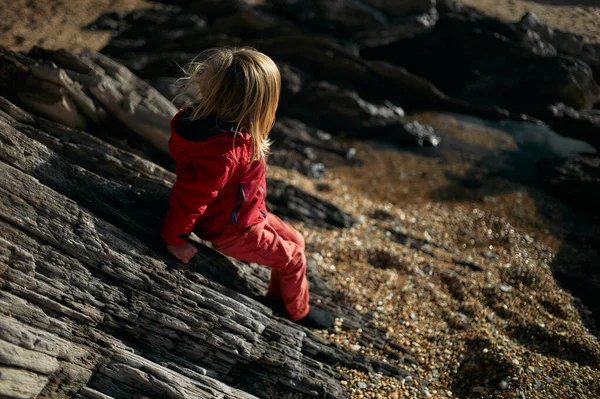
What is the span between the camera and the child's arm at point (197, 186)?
4.07 metres

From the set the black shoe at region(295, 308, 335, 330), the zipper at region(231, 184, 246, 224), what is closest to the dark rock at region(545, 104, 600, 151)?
the black shoe at region(295, 308, 335, 330)

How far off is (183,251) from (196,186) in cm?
90

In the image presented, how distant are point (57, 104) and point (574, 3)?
21.4 meters

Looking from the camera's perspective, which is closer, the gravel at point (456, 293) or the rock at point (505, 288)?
the gravel at point (456, 293)

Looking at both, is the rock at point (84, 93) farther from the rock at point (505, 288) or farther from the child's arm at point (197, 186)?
the rock at point (505, 288)

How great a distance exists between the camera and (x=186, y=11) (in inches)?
762

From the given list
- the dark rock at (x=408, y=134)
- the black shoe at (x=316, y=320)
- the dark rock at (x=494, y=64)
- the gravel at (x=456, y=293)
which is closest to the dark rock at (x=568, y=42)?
the dark rock at (x=494, y=64)

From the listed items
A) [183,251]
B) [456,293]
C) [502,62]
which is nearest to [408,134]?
[502,62]

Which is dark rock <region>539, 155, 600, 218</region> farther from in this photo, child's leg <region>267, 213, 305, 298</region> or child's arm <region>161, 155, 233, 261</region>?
child's arm <region>161, 155, 233, 261</region>

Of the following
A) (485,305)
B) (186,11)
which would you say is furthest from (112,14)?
(485,305)

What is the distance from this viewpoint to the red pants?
4.71 m

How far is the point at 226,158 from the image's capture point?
13.3 feet

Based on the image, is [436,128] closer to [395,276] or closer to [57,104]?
[395,276]

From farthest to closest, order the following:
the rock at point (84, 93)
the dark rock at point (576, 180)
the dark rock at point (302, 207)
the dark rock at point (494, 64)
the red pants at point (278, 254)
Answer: the dark rock at point (494, 64) < the dark rock at point (576, 180) < the dark rock at point (302, 207) < the rock at point (84, 93) < the red pants at point (278, 254)
